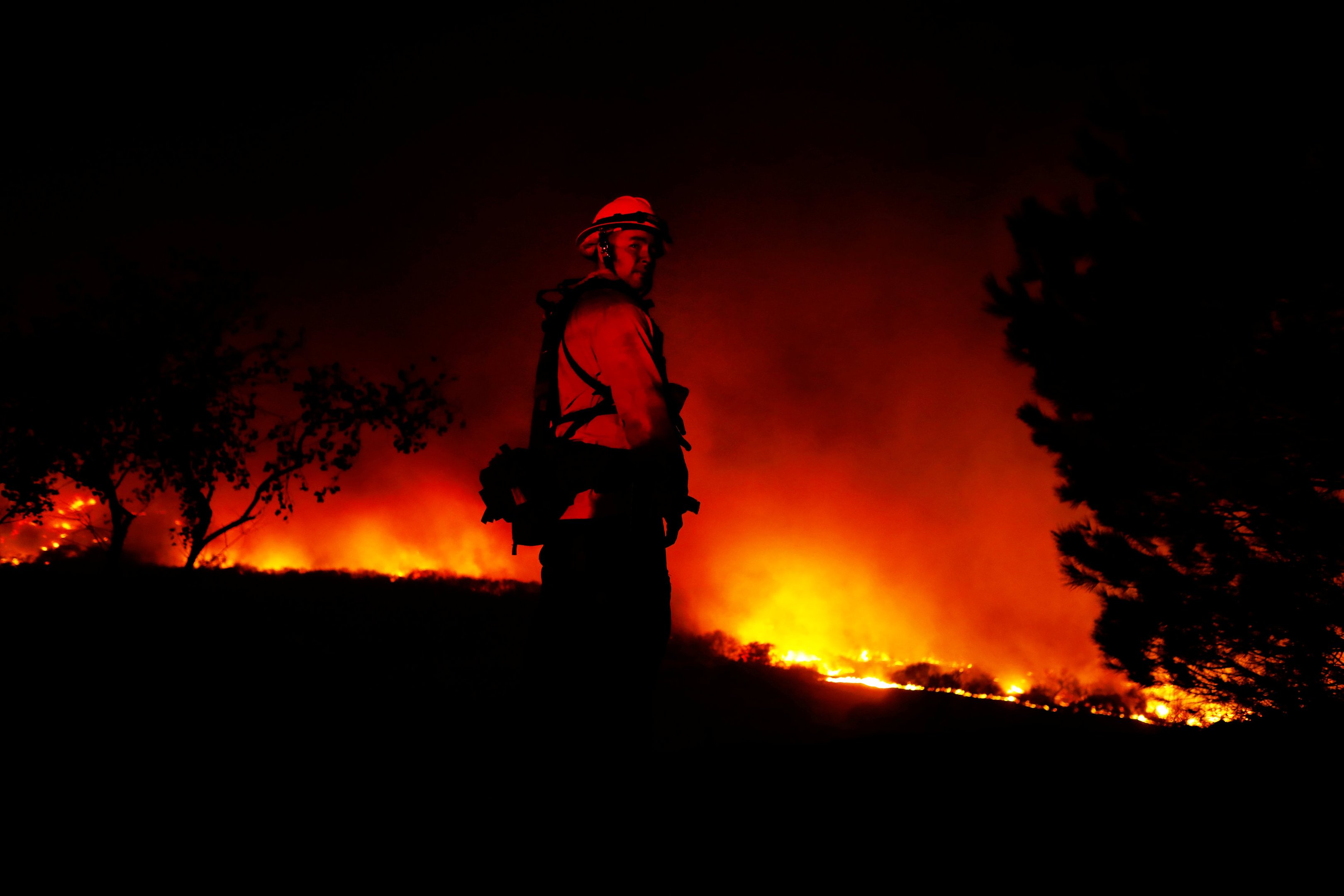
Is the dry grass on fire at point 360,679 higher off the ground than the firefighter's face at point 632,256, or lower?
lower

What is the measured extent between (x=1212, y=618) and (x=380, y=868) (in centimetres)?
756

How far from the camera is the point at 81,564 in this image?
1609 cm

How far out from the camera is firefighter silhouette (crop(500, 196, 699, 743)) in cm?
255

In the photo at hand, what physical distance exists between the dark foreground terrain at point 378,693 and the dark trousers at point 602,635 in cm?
3

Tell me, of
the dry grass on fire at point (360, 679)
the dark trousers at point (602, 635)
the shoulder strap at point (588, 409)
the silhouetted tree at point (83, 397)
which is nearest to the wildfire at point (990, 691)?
the dry grass on fire at point (360, 679)

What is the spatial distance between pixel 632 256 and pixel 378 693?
4536 millimetres

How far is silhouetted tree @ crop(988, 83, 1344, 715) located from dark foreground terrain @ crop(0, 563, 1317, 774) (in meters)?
1.41

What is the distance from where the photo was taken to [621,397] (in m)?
2.62

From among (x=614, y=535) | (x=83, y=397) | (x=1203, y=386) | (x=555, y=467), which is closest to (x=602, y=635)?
(x=614, y=535)

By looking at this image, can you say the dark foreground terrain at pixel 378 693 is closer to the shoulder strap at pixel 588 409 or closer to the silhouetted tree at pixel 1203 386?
the shoulder strap at pixel 588 409

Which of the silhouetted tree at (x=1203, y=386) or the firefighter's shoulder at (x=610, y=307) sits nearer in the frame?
the firefighter's shoulder at (x=610, y=307)

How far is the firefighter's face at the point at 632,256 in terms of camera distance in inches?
120

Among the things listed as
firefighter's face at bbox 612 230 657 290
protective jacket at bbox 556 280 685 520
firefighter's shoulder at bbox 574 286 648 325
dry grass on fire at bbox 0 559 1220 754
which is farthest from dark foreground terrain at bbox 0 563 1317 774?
firefighter's face at bbox 612 230 657 290

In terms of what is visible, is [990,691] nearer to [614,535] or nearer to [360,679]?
[360,679]
